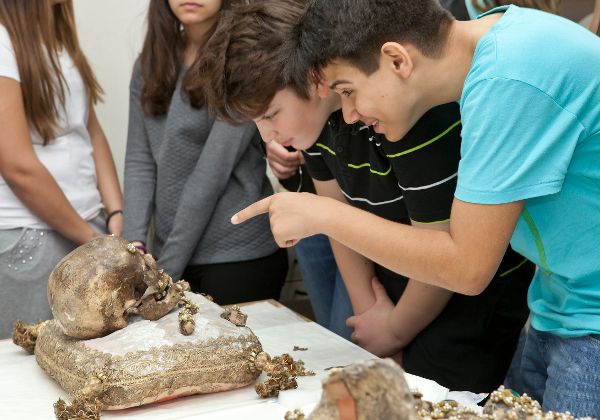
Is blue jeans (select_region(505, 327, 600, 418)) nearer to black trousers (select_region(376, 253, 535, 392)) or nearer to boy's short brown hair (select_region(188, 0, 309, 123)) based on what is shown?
black trousers (select_region(376, 253, 535, 392))

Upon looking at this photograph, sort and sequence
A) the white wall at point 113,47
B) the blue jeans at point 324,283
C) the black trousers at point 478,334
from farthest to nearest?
the white wall at point 113,47 → the blue jeans at point 324,283 → the black trousers at point 478,334

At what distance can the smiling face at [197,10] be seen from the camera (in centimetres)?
219

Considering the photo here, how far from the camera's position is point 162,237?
2352 mm

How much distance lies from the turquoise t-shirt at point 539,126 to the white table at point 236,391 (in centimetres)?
35

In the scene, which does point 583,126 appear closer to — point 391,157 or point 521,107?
point 521,107

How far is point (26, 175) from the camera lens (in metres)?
2.15

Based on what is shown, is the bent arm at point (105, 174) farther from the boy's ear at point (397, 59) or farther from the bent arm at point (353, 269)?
the boy's ear at point (397, 59)

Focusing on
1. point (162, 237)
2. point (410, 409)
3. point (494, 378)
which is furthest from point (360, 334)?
point (410, 409)

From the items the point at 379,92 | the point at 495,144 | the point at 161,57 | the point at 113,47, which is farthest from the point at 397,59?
the point at 113,47

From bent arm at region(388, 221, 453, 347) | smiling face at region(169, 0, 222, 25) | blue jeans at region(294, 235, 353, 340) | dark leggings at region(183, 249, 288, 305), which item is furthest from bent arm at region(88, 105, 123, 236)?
bent arm at region(388, 221, 453, 347)

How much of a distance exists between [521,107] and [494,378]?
81 centimetres

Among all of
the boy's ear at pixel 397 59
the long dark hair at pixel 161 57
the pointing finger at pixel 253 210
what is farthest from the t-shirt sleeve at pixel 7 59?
the boy's ear at pixel 397 59

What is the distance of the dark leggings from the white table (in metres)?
0.47

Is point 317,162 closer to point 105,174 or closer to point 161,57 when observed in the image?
point 161,57
